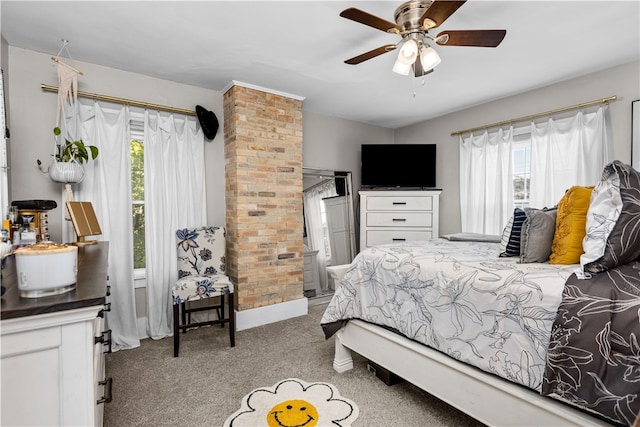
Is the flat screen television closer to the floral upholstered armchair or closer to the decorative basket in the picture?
the floral upholstered armchair

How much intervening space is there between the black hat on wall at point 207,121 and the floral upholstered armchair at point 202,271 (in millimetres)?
995

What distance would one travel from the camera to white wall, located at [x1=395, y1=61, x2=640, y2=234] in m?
2.90

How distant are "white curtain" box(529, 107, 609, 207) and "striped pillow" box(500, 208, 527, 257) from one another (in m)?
1.77

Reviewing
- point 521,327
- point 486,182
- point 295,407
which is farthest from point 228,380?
point 486,182

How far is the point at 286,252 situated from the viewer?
3643mm

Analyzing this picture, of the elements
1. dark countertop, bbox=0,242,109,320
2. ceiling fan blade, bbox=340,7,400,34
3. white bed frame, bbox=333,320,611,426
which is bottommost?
white bed frame, bbox=333,320,611,426

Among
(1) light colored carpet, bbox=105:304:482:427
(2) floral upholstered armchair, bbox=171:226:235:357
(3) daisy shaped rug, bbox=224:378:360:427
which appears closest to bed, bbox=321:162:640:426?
(1) light colored carpet, bbox=105:304:482:427

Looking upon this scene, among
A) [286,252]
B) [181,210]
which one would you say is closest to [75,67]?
[181,210]

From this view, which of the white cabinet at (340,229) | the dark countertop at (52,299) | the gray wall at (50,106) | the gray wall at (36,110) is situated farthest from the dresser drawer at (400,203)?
the dark countertop at (52,299)

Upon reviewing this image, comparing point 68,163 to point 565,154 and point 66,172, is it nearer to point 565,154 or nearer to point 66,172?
point 66,172

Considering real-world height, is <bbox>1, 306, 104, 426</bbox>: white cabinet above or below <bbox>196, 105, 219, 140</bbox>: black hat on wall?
below

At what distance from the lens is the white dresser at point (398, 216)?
420 cm

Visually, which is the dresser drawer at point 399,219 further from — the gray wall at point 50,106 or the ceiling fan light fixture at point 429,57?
the ceiling fan light fixture at point 429,57

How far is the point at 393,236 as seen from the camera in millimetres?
4262
